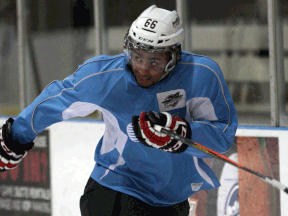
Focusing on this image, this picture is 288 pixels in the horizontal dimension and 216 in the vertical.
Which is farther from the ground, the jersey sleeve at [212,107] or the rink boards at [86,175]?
the jersey sleeve at [212,107]

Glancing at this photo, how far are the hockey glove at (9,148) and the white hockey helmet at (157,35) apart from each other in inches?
26.8

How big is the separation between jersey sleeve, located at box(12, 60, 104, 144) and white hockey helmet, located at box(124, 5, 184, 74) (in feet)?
0.73

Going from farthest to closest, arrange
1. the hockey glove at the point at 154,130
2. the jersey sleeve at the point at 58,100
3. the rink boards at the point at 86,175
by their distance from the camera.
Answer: the rink boards at the point at 86,175 < the jersey sleeve at the point at 58,100 < the hockey glove at the point at 154,130

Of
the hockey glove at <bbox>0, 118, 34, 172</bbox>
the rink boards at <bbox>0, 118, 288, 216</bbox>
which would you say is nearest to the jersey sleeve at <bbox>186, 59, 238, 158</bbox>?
the hockey glove at <bbox>0, 118, 34, 172</bbox>

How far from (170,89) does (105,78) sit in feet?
0.98

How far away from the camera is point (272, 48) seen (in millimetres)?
3135

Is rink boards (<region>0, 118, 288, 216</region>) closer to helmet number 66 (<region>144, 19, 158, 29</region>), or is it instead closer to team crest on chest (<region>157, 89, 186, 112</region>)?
team crest on chest (<region>157, 89, 186, 112</region>)

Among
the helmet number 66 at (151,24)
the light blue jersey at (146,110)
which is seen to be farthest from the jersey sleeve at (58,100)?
the helmet number 66 at (151,24)

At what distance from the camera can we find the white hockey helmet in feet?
6.49

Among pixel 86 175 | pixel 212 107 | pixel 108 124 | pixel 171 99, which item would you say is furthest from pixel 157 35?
pixel 86 175

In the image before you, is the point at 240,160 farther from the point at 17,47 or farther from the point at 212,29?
the point at 17,47

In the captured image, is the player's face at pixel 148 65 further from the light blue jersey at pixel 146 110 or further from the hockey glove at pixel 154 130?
the hockey glove at pixel 154 130

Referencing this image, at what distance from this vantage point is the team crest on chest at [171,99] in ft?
6.70

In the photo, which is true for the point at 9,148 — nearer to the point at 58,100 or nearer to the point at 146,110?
the point at 58,100
